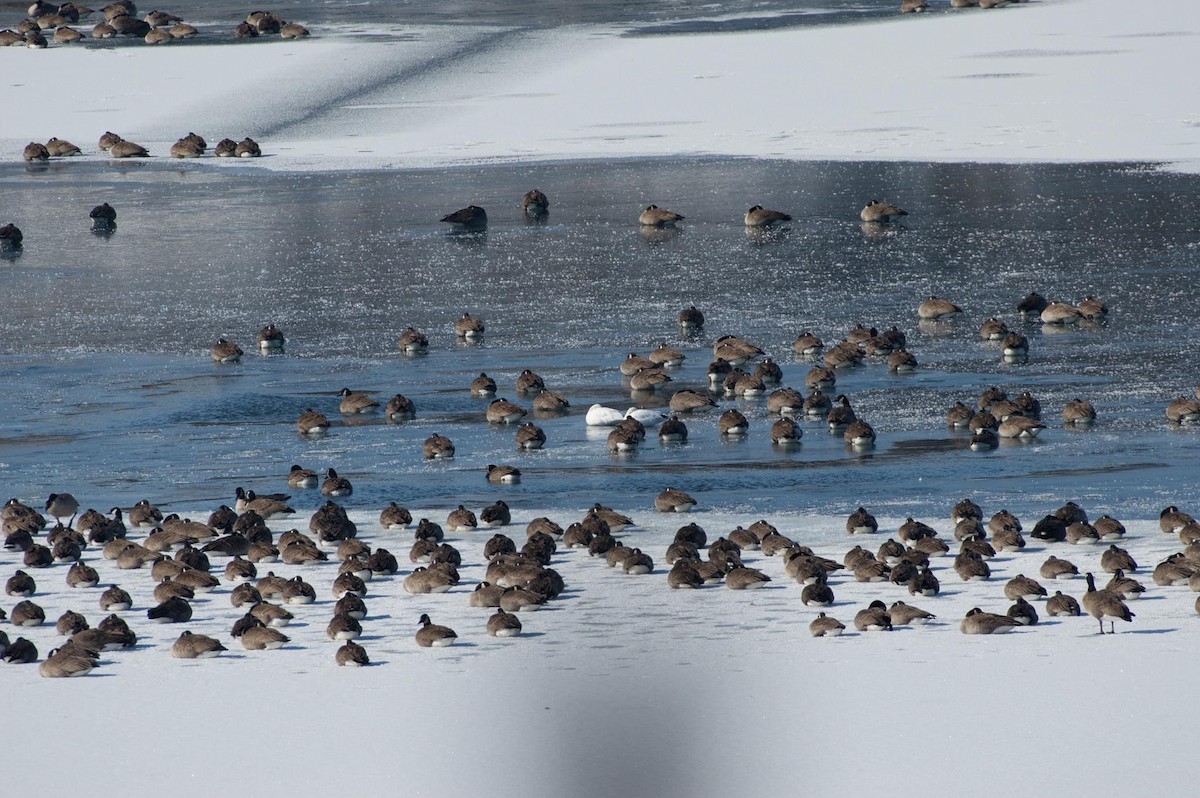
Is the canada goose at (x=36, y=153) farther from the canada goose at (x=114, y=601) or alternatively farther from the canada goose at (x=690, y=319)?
the canada goose at (x=114, y=601)

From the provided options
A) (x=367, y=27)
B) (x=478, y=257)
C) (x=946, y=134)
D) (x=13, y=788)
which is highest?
(x=367, y=27)

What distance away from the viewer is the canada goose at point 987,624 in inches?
479

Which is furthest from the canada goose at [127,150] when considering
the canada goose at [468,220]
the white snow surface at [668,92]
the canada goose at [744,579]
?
the canada goose at [744,579]

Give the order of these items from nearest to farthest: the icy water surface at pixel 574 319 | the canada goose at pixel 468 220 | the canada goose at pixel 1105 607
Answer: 1. the canada goose at pixel 1105 607
2. the icy water surface at pixel 574 319
3. the canada goose at pixel 468 220

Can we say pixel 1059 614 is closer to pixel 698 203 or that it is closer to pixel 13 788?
pixel 13 788

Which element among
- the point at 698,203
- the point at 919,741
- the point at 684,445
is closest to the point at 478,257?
the point at 698,203

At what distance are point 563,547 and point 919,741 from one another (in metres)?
4.78

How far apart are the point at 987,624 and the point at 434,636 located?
3.38m

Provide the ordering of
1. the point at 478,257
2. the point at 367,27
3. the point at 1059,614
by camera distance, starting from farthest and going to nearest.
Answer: the point at 367,27 → the point at 478,257 → the point at 1059,614

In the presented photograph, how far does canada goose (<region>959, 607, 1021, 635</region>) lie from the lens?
12.2 m

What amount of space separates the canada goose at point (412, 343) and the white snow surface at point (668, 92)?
12.8m

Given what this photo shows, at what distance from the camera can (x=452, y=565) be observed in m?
13.9

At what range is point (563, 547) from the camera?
14750mm

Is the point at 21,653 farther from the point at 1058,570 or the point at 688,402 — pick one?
the point at 688,402
